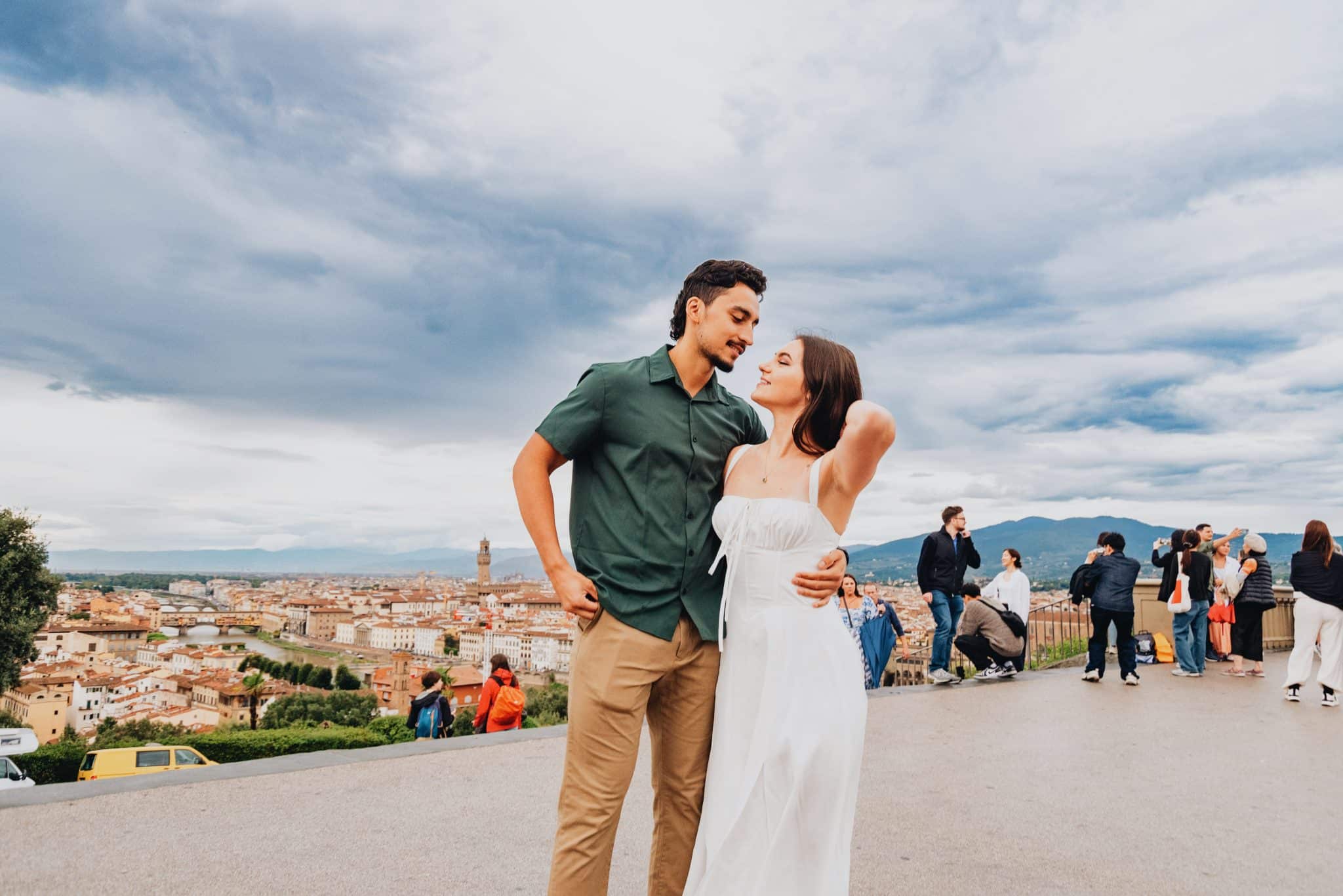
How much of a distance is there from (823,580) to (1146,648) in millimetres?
11723

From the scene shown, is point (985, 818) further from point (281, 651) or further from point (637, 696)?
point (281, 651)

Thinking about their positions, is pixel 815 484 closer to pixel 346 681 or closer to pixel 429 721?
pixel 429 721

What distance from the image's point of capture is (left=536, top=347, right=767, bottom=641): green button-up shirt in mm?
1905

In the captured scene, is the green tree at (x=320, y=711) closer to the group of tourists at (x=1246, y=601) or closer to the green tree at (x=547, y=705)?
the green tree at (x=547, y=705)

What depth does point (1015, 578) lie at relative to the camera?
938 centimetres

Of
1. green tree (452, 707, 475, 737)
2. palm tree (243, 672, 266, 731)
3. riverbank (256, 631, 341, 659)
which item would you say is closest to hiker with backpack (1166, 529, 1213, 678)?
green tree (452, 707, 475, 737)

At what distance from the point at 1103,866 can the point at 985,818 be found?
620 mm

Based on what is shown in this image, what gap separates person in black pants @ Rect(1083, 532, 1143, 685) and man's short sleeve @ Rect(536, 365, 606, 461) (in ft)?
27.0

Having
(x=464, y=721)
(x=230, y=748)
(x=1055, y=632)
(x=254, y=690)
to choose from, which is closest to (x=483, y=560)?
(x=254, y=690)

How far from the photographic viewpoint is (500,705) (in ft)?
24.0

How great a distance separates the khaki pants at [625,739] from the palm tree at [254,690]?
74177mm

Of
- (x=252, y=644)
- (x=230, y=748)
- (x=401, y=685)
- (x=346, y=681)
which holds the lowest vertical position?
(x=346, y=681)

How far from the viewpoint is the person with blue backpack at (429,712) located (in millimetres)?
8742

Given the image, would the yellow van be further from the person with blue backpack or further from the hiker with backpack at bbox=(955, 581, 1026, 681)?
the hiker with backpack at bbox=(955, 581, 1026, 681)
